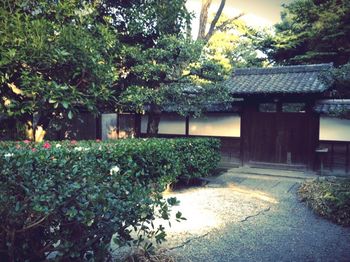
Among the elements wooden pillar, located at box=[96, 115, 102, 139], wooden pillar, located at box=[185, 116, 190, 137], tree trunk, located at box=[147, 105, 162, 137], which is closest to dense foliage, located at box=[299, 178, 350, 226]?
tree trunk, located at box=[147, 105, 162, 137]

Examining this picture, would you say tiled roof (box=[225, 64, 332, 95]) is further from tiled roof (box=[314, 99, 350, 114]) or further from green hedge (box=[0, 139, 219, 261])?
green hedge (box=[0, 139, 219, 261])

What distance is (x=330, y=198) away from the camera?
24.8 ft

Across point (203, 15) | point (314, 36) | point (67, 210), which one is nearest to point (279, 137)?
point (314, 36)

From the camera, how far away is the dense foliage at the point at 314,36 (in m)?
16.4

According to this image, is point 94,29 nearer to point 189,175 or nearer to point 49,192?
point 189,175

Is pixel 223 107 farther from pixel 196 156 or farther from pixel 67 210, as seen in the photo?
pixel 67 210

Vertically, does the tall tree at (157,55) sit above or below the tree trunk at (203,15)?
below

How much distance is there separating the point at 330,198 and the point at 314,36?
1281cm

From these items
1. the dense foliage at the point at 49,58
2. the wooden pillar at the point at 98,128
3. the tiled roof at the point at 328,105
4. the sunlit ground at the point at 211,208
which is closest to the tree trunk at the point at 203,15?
the wooden pillar at the point at 98,128

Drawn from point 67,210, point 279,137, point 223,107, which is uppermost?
point 223,107

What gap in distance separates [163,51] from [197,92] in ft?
7.23

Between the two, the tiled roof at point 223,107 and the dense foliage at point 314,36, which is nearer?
the tiled roof at point 223,107

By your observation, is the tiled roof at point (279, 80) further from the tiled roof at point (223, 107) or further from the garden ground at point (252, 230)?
the garden ground at point (252, 230)

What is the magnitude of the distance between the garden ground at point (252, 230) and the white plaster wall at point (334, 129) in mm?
3694
